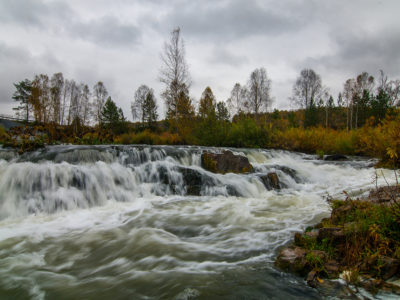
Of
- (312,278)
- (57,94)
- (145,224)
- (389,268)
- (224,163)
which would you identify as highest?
(57,94)

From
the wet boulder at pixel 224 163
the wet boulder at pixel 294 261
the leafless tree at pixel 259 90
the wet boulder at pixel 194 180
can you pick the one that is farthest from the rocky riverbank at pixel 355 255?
the leafless tree at pixel 259 90

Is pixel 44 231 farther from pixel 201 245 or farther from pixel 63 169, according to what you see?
pixel 201 245

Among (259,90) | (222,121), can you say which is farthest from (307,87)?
(222,121)

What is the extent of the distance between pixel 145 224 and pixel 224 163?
4222 mm

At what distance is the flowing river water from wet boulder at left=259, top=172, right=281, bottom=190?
0.20 m

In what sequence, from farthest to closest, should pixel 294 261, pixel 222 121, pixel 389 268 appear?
pixel 222 121, pixel 294 261, pixel 389 268

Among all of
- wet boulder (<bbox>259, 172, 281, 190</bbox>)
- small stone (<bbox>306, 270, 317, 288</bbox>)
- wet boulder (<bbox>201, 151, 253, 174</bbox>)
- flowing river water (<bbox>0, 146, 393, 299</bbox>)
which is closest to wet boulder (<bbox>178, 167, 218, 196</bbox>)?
flowing river water (<bbox>0, 146, 393, 299</bbox>)

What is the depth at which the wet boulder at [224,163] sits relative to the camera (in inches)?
312

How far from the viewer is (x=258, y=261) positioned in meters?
2.70

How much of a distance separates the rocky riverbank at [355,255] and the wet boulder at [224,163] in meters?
5.14

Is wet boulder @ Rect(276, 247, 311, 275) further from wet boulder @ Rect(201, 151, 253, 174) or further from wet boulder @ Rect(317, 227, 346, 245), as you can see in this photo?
wet boulder @ Rect(201, 151, 253, 174)

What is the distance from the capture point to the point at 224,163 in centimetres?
799

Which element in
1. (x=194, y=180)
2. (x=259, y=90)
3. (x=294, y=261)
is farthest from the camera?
(x=259, y=90)

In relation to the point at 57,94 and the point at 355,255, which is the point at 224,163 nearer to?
the point at 355,255
